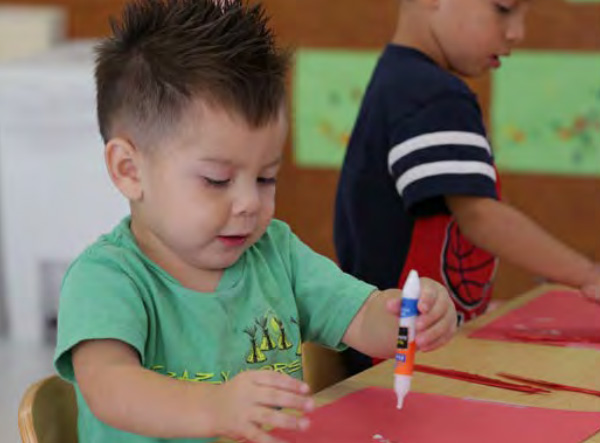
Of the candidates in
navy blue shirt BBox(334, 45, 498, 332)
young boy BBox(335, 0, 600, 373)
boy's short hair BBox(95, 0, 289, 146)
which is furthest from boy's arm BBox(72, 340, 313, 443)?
navy blue shirt BBox(334, 45, 498, 332)

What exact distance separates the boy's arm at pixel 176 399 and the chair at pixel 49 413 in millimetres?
126

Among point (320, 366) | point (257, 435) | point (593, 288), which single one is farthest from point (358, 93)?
point (257, 435)

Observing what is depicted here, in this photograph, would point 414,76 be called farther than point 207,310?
Yes

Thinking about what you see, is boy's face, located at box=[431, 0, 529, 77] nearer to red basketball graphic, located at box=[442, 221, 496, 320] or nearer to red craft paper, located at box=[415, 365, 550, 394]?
red basketball graphic, located at box=[442, 221, 496, 320]

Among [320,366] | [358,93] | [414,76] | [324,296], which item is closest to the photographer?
[324,296]

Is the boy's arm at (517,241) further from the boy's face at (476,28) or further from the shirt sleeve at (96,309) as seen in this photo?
the shirt sleeve at (96,309)

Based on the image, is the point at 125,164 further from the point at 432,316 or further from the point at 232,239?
the point at 432,316

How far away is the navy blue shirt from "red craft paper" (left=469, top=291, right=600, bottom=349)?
0.11 m

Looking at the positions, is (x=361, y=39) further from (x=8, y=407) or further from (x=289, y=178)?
(x=8, y=407)

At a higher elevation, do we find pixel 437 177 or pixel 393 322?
pixel 437 177

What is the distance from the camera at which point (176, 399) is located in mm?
863

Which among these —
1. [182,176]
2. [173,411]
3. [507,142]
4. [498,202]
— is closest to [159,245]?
[182,176]

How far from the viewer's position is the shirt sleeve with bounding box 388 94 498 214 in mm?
1487

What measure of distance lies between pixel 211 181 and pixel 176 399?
0.21m
